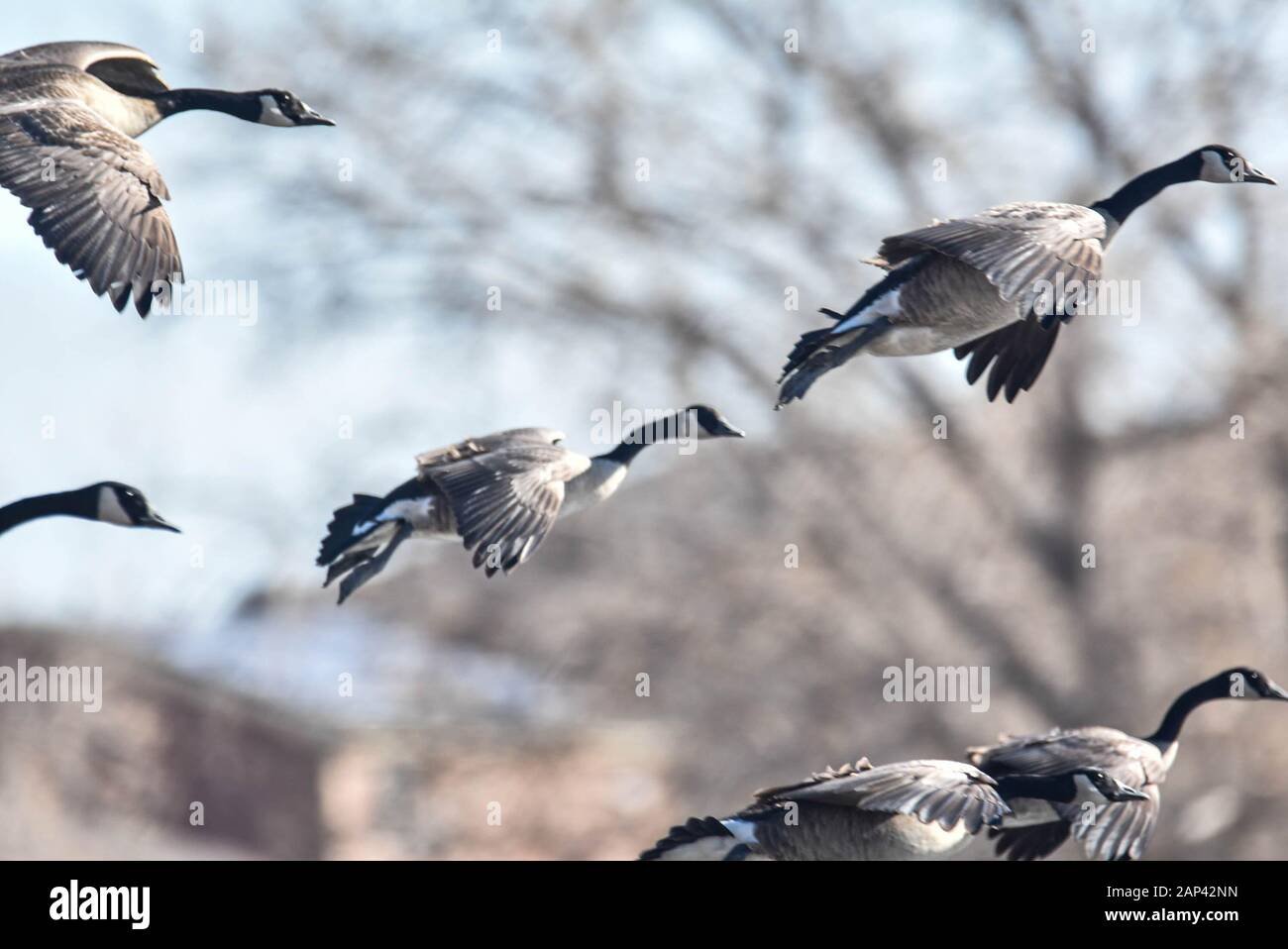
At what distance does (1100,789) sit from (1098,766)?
0.69 feet

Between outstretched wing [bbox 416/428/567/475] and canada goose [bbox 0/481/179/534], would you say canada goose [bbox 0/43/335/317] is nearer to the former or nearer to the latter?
canada goose [bbox 0/481/179/534]

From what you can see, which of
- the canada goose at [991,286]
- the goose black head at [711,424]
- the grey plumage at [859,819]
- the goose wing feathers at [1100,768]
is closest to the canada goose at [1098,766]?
the goose wing feathers at [1100,768]

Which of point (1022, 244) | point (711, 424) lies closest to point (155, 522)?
point (711, 424)

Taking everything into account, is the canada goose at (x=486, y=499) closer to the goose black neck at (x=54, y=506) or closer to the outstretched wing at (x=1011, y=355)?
the goose black neck at (x=54, y=506)

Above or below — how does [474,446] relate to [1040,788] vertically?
above

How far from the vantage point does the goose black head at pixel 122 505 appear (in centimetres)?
336

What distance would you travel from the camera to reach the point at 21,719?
1365 centimetres

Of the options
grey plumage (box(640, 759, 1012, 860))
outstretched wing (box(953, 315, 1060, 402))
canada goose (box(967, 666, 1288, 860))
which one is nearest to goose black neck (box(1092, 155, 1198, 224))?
outstretched wing (box(953, 315, 1060, 402))

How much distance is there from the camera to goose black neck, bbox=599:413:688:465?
3.88 meters

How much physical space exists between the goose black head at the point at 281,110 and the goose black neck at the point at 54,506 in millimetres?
1084

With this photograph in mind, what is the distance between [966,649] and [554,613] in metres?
3.20

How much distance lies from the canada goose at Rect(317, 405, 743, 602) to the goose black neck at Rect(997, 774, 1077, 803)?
0.91m

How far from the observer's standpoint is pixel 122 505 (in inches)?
133

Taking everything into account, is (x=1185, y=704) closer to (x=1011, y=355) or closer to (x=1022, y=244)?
(x=1011, y=355)
